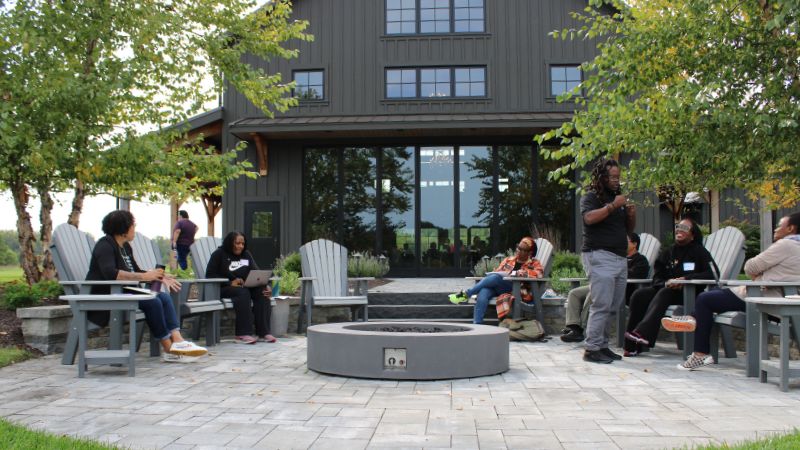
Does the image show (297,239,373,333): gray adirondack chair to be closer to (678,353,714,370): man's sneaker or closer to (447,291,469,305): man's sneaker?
(447,291,469,305): man's sneaker

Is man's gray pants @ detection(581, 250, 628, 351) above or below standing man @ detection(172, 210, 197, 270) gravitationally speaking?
below

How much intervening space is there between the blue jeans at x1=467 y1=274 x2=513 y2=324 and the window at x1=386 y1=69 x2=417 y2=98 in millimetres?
7818

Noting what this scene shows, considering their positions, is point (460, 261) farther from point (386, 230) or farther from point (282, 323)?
point (282, 323)

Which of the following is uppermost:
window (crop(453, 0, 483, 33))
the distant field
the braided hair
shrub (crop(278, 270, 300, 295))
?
window (crop(453, 0, 483, 33))

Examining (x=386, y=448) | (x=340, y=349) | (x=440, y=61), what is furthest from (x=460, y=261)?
(x=386, y=448)

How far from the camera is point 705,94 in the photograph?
20.2 ft

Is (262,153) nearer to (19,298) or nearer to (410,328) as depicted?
(19,298)

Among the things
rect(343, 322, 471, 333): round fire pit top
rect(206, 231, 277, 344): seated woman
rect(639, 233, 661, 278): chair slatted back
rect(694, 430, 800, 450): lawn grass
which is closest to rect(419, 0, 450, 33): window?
rect(639, 233, 661, 278): chair slatted back

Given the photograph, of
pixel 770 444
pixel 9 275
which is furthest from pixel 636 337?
pixel 9 275

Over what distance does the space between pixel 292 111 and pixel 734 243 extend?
33.8 feet

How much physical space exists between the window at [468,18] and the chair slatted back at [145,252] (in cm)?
960

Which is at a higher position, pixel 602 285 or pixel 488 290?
pixel 602 285

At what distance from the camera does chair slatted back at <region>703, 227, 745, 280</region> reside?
5.72 metres

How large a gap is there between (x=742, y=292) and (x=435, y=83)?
9.90 meters
